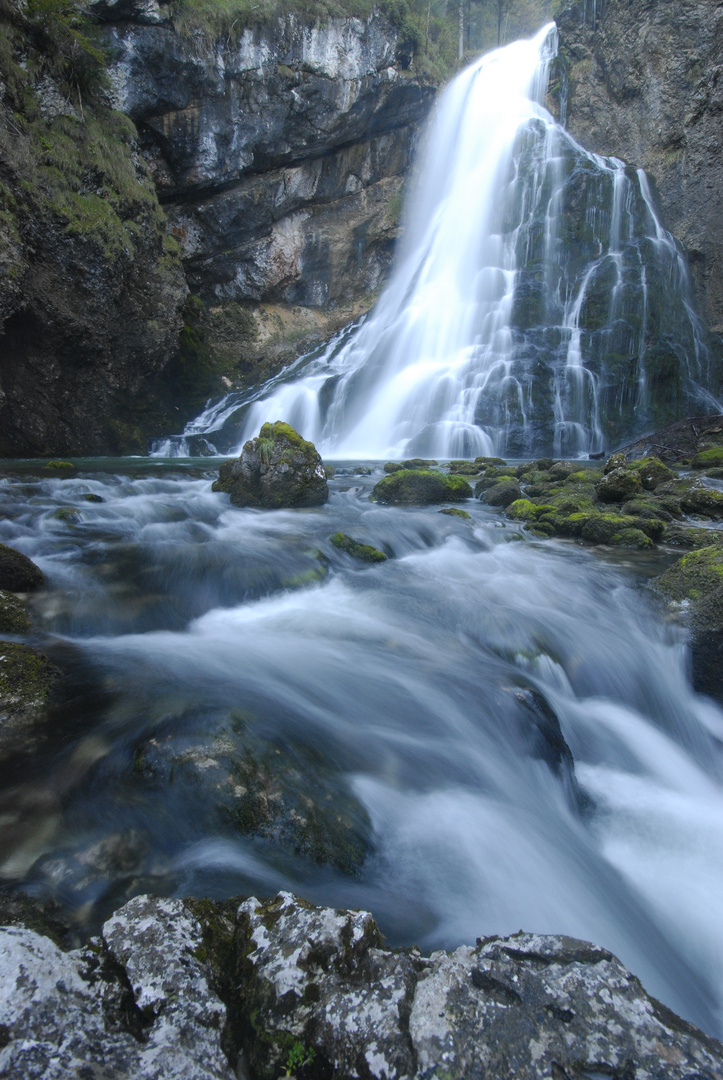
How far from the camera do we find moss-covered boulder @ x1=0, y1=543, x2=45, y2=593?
449 centimetres

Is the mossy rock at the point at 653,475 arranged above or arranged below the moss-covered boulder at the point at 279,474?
above

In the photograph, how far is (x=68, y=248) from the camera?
12.7 metres

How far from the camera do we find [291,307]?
25031mm

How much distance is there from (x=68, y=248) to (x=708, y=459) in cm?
1659

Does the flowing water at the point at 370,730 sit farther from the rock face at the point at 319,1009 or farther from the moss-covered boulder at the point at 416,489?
the rock face at the point at 319,1009

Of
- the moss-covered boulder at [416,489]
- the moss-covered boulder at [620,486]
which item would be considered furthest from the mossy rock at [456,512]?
the moss-covered boulder at [620,486]

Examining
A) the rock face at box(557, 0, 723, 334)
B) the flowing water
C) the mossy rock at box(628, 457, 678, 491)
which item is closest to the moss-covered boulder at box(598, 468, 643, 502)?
the mossy rock at box(628, 457, 678, 491)

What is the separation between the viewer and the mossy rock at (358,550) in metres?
6.97

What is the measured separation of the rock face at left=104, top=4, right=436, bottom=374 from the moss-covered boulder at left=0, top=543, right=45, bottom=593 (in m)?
19.4

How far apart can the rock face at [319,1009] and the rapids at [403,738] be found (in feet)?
2.03

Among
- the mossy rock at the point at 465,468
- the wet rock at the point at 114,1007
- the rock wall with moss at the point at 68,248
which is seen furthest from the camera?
the mossy rock at the point at 465,468

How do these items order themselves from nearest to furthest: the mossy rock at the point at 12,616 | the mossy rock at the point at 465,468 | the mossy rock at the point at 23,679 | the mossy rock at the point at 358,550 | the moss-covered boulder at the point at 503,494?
1. the mossy rock at the point at 23,679
2. the mossy rock at the point at 12,616
3. the mossy rock at the point at 358,550
4. the moss-covered boulder at the point at 503,494
5. the mossy rock at the point at 465,468

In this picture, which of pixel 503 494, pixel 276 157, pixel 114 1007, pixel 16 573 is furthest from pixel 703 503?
pixel 276 157

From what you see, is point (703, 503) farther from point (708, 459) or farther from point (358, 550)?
point (358, 550)
